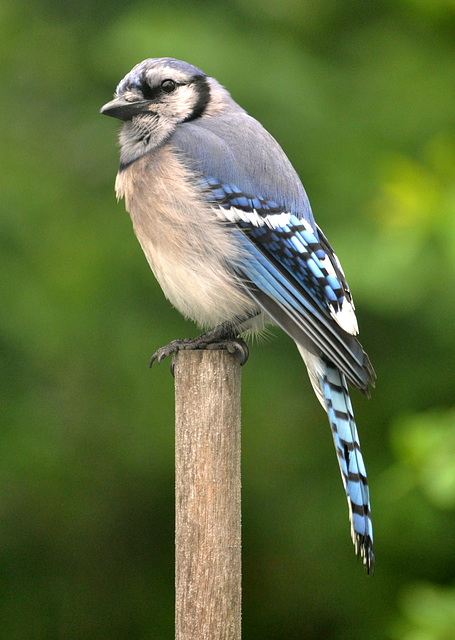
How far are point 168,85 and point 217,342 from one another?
2.55 feet

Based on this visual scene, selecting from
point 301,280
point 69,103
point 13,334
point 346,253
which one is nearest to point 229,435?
point 301,280

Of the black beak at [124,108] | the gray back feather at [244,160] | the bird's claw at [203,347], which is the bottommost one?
the bird's claw at [203,347]

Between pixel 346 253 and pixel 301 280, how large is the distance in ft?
3.05

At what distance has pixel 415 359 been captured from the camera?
12.4 ft

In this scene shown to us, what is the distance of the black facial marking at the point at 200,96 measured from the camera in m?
2.62

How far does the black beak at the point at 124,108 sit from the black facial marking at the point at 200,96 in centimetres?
14

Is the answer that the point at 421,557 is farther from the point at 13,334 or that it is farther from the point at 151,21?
the point at 151,21

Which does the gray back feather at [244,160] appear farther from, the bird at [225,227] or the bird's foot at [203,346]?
the bird's foot at [203,346]

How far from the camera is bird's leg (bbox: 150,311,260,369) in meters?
2.35

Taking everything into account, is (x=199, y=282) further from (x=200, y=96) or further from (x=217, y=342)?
(x=200, y=96)

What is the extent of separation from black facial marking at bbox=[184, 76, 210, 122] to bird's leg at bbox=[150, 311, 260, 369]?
63 centimetres

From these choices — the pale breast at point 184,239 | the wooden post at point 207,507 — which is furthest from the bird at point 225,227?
the wooden post at point 207,507

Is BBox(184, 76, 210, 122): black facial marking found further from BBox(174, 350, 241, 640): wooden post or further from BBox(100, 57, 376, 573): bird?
BBox(174, 350, 241, 640): wooden post

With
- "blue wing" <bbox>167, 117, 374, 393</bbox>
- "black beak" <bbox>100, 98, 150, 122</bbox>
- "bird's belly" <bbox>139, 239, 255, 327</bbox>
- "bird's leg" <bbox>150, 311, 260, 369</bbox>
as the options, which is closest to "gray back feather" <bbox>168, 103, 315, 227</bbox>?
"blue wing" <bbox>167, 117, 374, 393</bbox>
